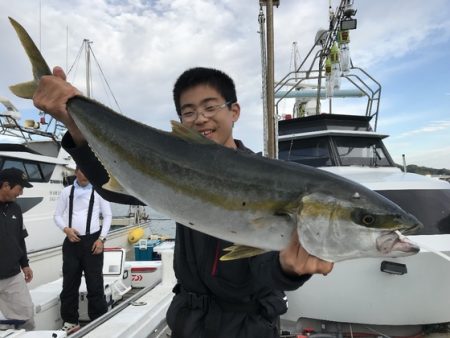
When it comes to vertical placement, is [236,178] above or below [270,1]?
below

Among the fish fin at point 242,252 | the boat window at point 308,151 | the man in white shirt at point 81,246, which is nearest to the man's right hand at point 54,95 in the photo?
the fish fin at point 242,252

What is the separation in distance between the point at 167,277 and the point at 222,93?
478cm

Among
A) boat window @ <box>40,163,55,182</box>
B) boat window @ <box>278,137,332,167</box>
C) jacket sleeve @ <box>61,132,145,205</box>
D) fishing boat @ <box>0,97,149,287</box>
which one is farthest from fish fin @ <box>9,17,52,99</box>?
boat window @ <box>40,163,55,182</box>

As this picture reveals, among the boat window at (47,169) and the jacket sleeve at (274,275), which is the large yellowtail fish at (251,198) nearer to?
the jacket sleeve at (274,275)

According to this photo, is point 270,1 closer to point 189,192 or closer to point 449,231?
point 449,231

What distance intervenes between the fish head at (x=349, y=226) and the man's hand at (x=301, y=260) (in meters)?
0.05

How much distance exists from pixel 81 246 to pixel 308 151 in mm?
4804

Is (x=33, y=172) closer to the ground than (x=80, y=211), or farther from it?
farther from it

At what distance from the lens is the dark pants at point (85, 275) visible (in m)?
6.61

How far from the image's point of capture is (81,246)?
6.87 metres

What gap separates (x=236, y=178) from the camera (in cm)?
190

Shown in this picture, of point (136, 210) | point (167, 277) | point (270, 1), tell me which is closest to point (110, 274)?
point (167, 277)

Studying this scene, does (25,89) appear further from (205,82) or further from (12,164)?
(12,164)

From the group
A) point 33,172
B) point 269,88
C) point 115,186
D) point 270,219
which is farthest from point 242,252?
point 33,172
